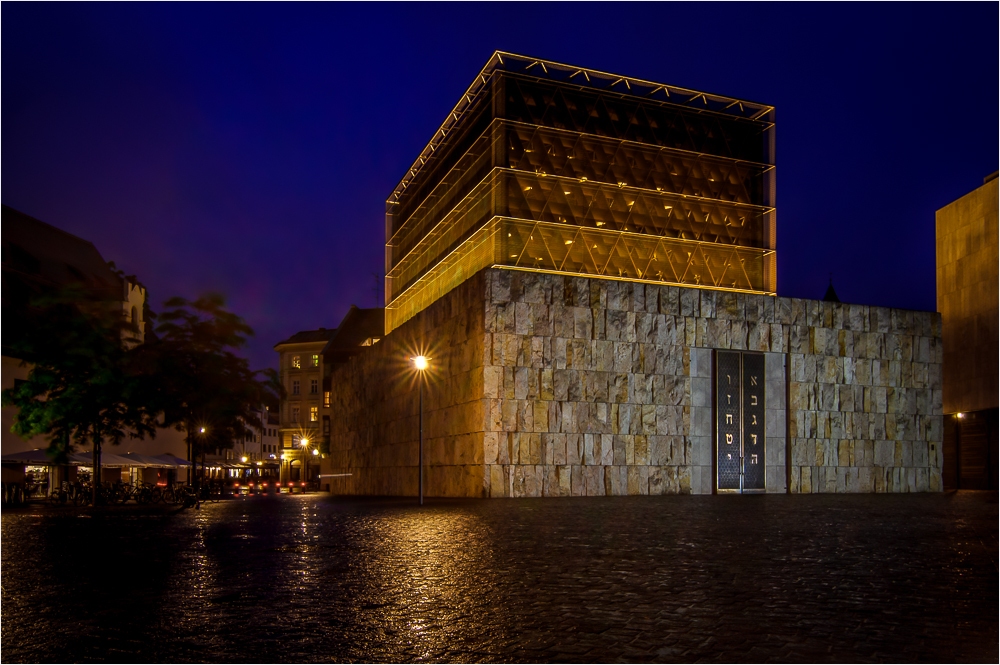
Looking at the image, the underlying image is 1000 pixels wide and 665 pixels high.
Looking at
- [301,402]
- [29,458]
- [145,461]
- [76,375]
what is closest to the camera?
[76,375]

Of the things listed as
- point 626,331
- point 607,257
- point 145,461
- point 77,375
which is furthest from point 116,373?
point 607,257

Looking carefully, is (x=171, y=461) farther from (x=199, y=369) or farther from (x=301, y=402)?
(x=301, y=402)

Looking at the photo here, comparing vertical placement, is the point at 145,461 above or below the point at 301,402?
below

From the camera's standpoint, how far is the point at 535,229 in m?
40.9

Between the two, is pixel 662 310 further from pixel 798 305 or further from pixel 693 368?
pixel 798 305

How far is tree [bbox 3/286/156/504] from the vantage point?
29484 mm

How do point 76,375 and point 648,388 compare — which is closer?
point 76,375

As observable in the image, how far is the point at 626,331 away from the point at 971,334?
22.2 meters

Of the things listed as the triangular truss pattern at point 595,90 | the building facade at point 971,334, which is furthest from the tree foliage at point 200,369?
the building facade at point 971,334

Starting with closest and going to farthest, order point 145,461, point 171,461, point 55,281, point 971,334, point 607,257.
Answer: point 145,461, point 607,257, point 171,461, point 971,334, point 55,281

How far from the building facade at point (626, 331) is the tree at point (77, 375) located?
10816 mm

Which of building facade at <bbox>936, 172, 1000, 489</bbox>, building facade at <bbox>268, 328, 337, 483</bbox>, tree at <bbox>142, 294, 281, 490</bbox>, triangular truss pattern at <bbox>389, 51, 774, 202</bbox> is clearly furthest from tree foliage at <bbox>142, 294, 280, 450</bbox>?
building facade at <bbox>268, 328, 337, 483</bbox>

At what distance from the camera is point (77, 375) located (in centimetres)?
3167

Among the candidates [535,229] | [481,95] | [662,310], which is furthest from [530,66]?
[662,310]
